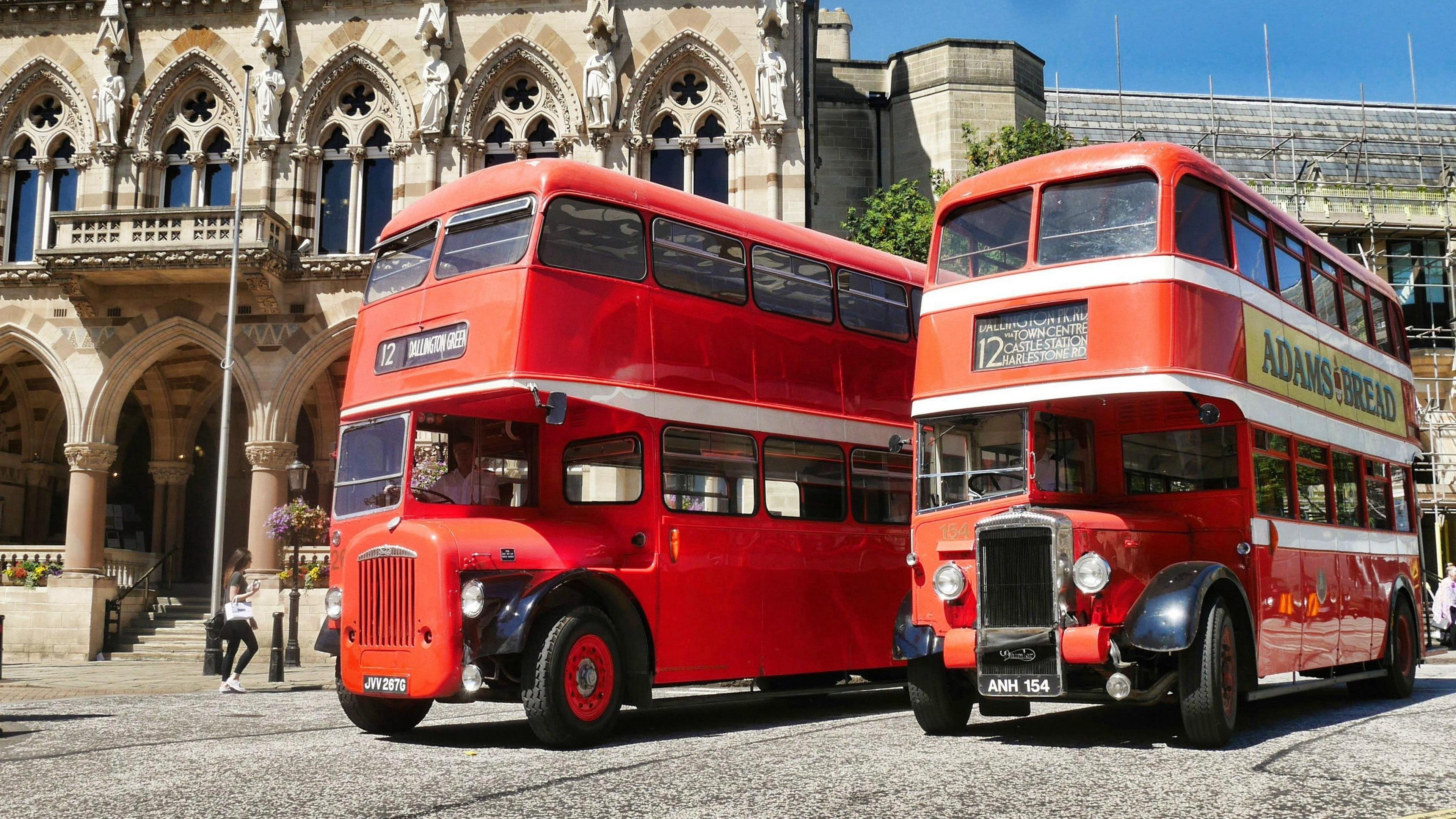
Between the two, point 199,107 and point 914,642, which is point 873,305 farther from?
point 199,107

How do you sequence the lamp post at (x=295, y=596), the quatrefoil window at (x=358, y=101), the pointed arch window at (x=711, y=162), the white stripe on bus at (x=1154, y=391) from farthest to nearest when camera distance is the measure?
the quatrefoil window at (x=358, y=101) < the pointed arch window at (x=711, y=162) < the lamp post at (x=295, y=596) < the white stripe on bus at (x=1154, y=391)

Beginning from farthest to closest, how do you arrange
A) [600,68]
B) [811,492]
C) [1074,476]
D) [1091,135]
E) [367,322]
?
1. [1091,135]
2. [600,68]
3. [811,492]
4. [367,322]
5. [1074,476]

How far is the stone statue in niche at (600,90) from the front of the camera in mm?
26094

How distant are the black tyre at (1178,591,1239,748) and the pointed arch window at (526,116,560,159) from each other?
65.0ft

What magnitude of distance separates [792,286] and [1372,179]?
113 feet

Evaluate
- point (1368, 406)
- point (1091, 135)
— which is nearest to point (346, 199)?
point (1368, 406)

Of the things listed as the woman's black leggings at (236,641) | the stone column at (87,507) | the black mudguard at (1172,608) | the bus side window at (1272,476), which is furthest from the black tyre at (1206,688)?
the stone column at (87,507)

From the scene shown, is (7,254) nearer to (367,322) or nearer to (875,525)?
(367,322)

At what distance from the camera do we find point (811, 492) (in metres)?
12.7

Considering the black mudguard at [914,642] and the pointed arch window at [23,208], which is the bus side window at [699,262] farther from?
the pointed arch window at [23,208]

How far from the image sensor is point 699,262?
11.8 m

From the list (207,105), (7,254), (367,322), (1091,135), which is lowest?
(367,322)

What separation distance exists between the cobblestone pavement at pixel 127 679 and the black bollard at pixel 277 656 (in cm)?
21

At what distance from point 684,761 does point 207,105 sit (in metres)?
23.1
